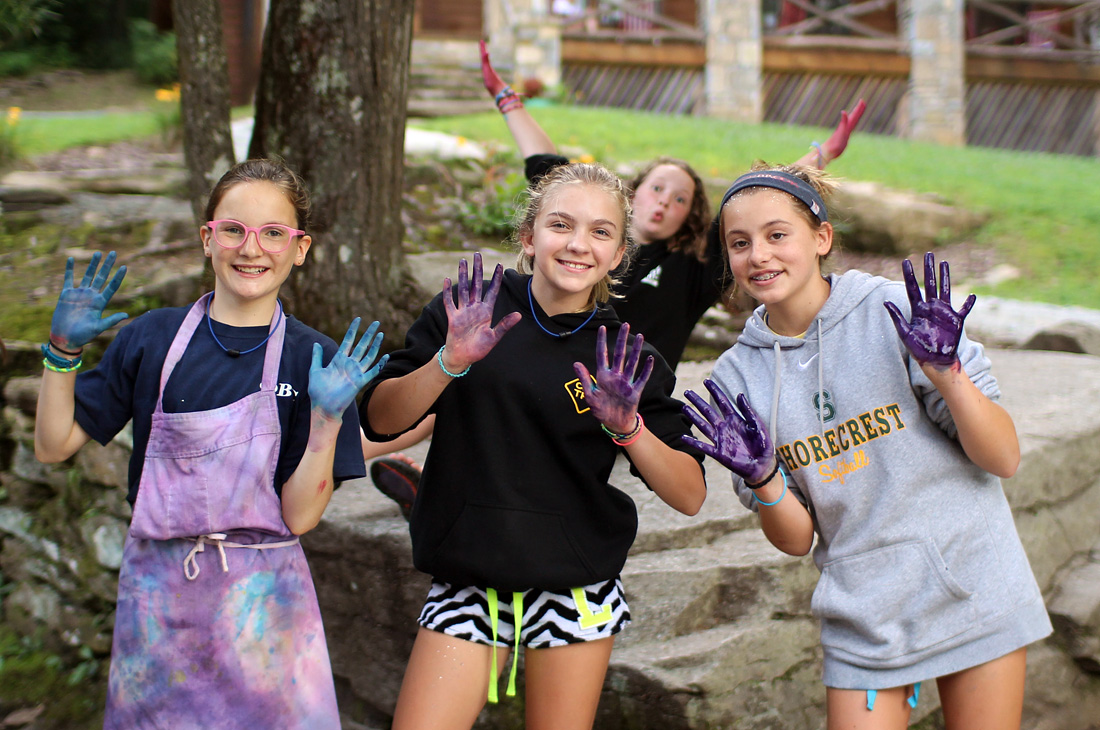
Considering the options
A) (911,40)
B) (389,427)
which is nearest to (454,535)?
(389,427)

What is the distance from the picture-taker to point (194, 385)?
1836mm

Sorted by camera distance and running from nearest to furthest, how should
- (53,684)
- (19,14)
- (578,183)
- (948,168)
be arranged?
(578,183) < (53,684) < (19,14) < (948,168)

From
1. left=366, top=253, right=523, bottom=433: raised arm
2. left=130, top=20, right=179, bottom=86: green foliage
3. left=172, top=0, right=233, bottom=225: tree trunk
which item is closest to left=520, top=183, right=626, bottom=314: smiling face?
left=366, top=253, right=523, bottom=433: raised arm

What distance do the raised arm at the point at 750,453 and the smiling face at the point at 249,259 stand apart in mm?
865

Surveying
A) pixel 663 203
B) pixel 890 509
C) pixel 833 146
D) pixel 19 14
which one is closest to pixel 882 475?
pixel 890 509

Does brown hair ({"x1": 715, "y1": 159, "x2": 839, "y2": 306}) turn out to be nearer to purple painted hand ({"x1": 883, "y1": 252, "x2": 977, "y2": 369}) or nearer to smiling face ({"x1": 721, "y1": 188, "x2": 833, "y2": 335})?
smiling face ({"x1": 721, "y1": 188, "x2": 833, "y2": 335})

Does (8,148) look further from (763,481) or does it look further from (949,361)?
(949,361)

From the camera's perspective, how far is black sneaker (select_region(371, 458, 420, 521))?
2.80m

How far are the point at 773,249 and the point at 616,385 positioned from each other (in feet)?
1.57

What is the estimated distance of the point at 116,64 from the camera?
13898 millimetres

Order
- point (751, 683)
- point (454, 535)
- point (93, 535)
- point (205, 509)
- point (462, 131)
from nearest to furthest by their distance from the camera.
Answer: point (205, 509) < point (454, 535) < point (751, 683) < point (93, 535) < point (462, 131)

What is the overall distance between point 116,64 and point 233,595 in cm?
1426

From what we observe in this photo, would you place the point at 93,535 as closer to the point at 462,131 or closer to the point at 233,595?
the point at 233,595

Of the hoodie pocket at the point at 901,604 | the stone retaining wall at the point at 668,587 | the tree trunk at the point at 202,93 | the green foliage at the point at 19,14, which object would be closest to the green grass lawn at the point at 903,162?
the green foliage at the point at 19,14
